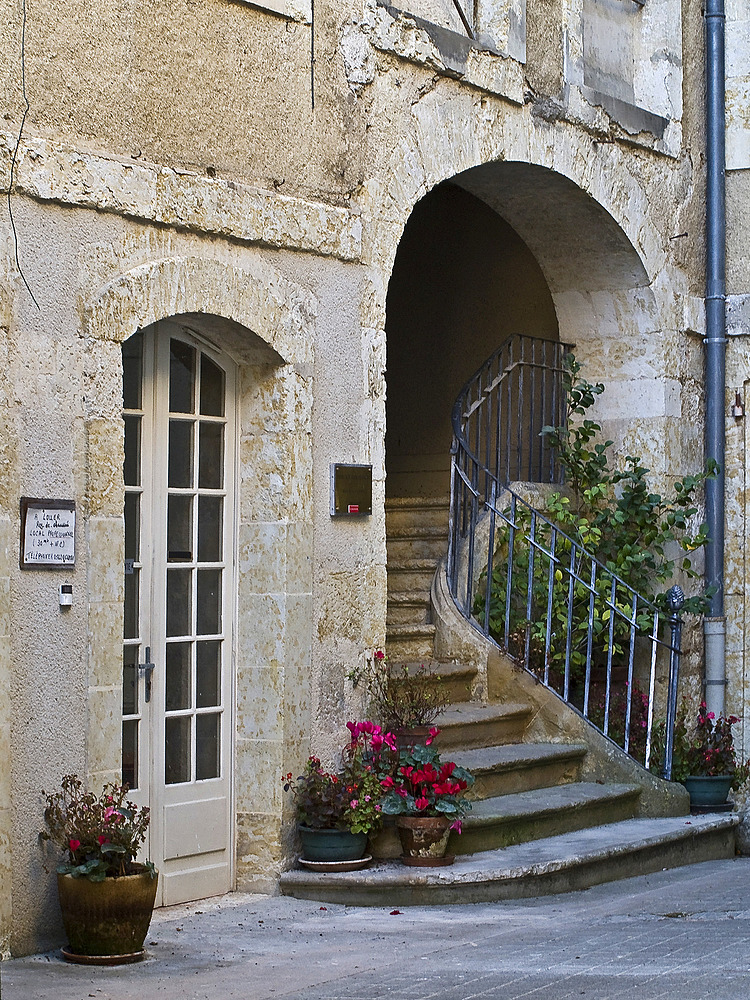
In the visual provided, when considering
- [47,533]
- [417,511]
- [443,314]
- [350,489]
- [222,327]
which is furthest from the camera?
[443,314]

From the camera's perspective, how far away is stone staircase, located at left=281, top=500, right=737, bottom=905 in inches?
229

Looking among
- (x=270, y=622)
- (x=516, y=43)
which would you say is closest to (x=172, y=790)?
(x=270, y=622)

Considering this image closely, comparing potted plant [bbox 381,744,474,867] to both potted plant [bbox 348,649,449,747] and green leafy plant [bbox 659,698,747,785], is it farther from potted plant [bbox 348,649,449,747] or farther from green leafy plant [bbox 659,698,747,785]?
green leafy plant [bbox 659,698,747,785]

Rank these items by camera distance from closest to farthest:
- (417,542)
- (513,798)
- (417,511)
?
(513,798) < (417,542) < (417,511)

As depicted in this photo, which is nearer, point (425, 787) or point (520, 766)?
point (425, 787)

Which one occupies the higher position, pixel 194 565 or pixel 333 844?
pixel 194 565

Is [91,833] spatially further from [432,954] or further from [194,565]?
[194,565]

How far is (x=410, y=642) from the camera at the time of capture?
7660 millimetres

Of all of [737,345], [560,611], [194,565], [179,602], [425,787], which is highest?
[737,345]

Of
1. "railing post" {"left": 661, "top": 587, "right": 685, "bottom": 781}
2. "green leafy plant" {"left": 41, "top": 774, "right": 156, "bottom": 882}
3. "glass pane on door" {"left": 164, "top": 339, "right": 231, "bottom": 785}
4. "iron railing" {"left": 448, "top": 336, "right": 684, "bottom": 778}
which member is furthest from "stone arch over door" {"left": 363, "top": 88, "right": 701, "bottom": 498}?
"green leafy plant" {"left": 41, "top": 774, "right": 156, "bottom": 882}

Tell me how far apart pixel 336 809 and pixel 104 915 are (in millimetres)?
1313

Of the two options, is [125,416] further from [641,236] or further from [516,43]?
[641,236]

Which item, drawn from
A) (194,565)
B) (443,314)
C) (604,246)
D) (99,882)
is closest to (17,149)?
(194,565)

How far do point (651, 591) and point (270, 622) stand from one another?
3.11 m
